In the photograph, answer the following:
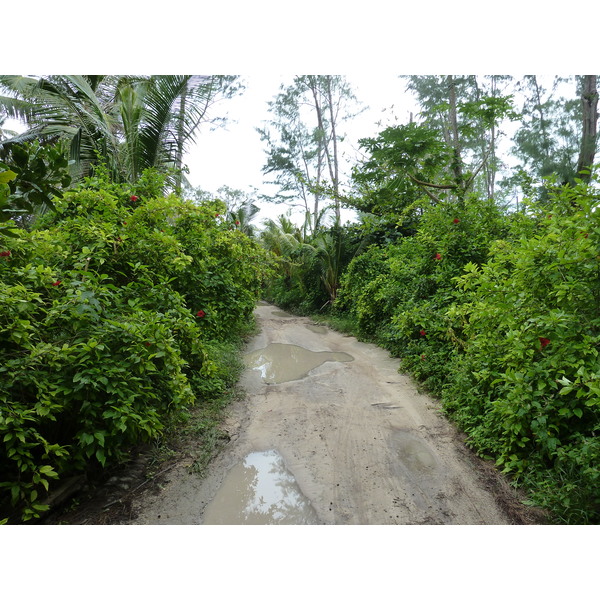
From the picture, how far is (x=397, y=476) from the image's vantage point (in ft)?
6.26

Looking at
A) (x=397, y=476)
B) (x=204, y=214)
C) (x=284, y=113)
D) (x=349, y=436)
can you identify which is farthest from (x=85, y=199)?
(x=284, y=113)

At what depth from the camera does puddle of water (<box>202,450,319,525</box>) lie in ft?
5.27

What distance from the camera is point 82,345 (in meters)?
1.54

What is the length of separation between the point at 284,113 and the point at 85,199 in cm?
728

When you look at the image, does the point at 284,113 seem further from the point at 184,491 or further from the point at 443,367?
the point at 184,491

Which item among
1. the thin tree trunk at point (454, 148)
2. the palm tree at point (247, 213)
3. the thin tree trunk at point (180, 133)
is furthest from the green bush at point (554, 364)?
the palm tree at point (247, 213)

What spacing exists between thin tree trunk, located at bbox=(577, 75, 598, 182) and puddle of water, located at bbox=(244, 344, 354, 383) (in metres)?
3.19

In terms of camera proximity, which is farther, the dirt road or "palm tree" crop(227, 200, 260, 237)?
"palm tree" crop(227, 200, 260, 237)

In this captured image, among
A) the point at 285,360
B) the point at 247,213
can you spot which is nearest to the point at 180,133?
the point at 285,360

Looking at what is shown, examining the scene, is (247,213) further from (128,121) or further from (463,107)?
(463,107)

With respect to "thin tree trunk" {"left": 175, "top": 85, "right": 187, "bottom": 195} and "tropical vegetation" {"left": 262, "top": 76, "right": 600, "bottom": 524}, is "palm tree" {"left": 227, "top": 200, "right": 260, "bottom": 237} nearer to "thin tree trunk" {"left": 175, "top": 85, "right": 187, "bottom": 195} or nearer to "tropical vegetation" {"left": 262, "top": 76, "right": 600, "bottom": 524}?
"tropical vegetation" {"left": 262, "top": 76, "right": 600, "bottom": 524}

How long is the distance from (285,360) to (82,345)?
3.07m

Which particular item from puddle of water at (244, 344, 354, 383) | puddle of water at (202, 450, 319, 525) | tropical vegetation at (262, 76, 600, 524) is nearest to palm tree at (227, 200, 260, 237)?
tropical vegetation at (262, 76, 600, 524)

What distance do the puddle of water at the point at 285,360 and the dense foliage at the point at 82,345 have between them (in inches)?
53.2
